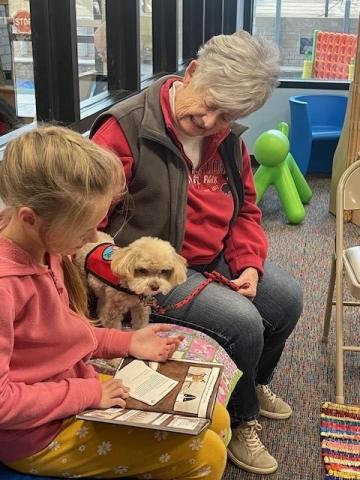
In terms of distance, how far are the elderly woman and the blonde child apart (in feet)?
1.54

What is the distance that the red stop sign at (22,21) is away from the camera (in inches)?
92.4

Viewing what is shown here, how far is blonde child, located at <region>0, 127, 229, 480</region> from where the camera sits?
109 cm

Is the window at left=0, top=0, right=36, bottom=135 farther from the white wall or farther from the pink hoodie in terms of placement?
the white wall

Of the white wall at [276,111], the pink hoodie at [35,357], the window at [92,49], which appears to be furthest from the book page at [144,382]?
the white wall at [276,111]

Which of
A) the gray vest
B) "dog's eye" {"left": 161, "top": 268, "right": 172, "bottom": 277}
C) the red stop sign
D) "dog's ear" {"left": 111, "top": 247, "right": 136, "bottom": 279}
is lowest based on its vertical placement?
"dog's eye" {"left": 161, "top": 268, "right": 172, "bottom": 277}

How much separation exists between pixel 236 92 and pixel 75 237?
0.76m

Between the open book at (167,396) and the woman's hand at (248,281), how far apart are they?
1.54ft

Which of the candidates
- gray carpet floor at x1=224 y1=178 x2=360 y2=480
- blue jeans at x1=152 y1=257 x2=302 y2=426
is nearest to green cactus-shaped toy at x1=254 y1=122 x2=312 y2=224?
gray carpet floor at x1=224 y1=178 x2=360 y2=480

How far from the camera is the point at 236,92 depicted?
5.47 feet

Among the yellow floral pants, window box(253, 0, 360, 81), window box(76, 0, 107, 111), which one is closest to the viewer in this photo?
the yellow floral pants

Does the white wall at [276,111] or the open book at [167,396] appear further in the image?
the white wall at [276,111]

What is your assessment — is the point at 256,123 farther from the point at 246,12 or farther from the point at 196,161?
the point at 196,161

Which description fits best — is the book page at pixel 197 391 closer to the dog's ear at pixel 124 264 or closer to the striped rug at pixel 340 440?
the dog's ear at pixel 124 264

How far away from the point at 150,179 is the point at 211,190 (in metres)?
0.25
